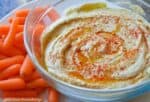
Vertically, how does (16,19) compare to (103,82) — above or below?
above

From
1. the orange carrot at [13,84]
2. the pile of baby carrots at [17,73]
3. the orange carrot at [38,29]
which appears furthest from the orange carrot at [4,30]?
the orange carrot at [13,84]

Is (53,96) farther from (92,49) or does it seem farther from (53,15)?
(53,15)

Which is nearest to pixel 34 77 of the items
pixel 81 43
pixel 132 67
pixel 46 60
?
pixel 46 60

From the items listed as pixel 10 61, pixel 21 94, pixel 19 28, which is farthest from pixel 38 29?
pixel 21 94

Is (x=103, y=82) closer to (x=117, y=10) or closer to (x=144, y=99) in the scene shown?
(x=144, y=99)

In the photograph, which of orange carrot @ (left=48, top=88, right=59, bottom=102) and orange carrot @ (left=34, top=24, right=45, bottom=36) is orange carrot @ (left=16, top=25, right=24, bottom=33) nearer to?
orange carrot @ (left=34, top=24, right=45, bottom=36)

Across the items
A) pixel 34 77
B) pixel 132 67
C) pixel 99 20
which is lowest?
pixel 34 77
